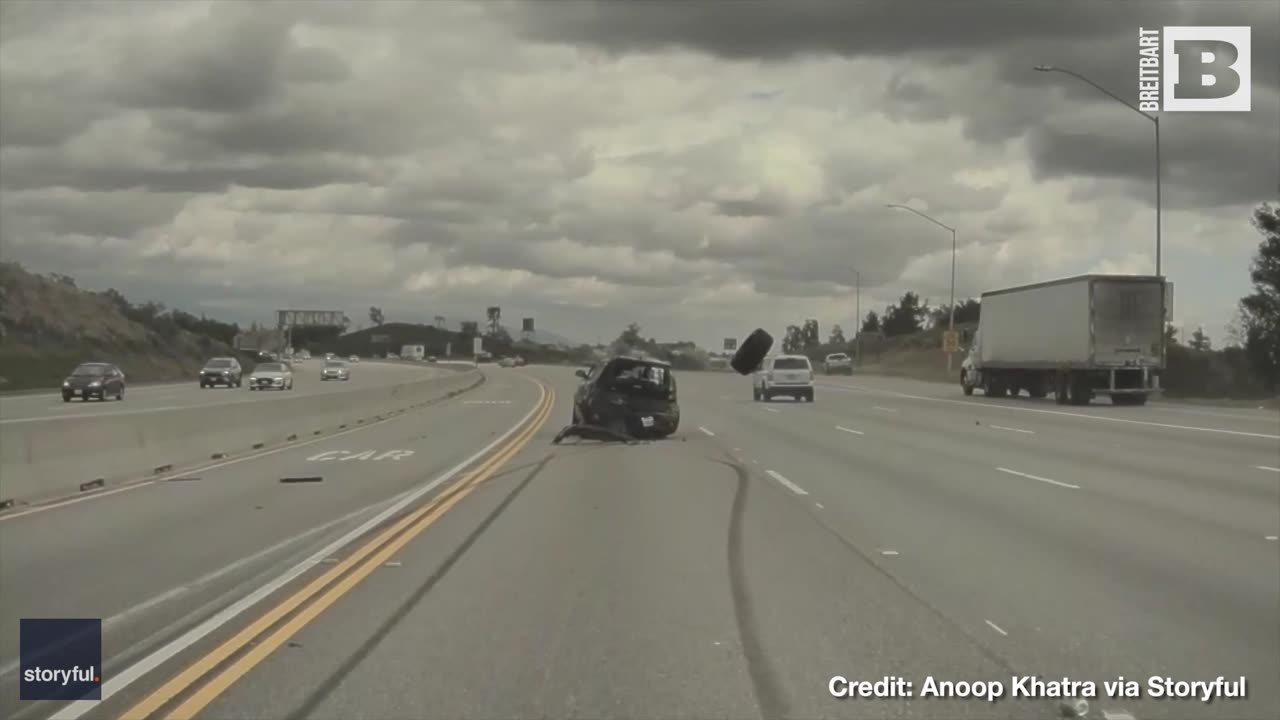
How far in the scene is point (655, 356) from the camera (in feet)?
90.3

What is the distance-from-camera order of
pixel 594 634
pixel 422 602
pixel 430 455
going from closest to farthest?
pixel 594 634 → pixel 422 602 → pixel 430 455

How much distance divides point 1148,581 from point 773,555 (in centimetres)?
311

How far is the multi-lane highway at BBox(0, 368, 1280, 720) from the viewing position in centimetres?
692

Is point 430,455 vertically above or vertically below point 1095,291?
below

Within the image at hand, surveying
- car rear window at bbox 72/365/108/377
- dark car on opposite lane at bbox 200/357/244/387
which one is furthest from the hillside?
car rear window at bbox 72/365/108/377

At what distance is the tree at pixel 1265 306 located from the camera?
209 ft

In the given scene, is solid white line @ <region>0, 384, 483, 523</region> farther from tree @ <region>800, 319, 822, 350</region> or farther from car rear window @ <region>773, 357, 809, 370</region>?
tree @ <region>800, 319, 822, 350</region>

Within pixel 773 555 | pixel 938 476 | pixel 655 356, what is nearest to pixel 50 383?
pixel 655 356

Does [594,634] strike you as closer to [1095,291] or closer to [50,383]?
[1095,291]

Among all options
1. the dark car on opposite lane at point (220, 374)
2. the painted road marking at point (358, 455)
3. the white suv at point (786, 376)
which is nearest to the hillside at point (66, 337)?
the dark car on opposite lane at point (220, 374)

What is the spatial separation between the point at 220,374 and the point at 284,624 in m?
64.1

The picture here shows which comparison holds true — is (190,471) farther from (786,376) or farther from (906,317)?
(906,317)

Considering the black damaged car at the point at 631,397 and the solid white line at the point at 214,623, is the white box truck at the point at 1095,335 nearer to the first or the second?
the black damaged car at the point at 631,397

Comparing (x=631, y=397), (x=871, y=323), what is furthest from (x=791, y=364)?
(x=871, y=323)
